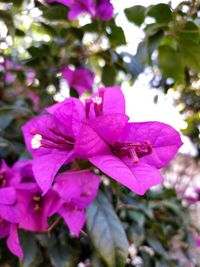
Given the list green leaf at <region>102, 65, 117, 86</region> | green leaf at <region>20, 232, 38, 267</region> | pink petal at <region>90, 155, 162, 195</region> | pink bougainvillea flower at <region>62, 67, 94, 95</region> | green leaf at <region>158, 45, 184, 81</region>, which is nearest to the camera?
pink petal at <region>90, 155, 162, 195</region>

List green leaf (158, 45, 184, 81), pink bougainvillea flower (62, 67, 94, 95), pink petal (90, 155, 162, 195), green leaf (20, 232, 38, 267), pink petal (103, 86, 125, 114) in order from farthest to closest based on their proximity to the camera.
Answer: pink bougainvillea flower (62, 67, 94, 95) < green leaf (158, 45, 184, 81) < green leaf (20, 232, 38, 267) < pink petal (103, 86, 125, 114) < pink petal (90, 155, 162, 195)

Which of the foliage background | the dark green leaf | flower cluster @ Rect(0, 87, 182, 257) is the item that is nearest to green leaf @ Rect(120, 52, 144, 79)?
the foliage background

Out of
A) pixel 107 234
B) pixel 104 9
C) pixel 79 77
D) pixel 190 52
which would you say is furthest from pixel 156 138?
pixel 79 77

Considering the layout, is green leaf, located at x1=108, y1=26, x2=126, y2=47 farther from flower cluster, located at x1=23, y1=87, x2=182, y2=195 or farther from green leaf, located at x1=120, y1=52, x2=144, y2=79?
flower cluster, located at x1=23, y1=87, x2=182, y2=195

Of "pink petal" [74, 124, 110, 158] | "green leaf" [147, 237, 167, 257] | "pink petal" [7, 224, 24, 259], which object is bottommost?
"green leaf" [147, 237, 167, 257]

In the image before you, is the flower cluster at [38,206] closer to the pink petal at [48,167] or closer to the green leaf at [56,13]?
the pink petal at [48,167]

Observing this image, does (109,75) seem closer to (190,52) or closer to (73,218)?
(190,52)

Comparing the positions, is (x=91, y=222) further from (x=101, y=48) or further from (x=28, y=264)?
(x=101, y=48)

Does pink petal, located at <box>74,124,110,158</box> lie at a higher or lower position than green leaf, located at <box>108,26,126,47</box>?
lower
